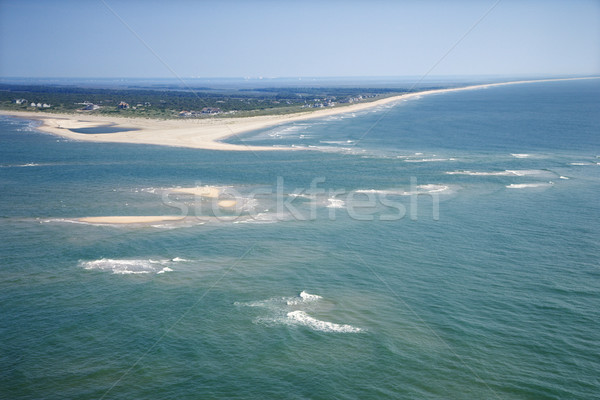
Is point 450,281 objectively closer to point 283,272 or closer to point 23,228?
point 283,272

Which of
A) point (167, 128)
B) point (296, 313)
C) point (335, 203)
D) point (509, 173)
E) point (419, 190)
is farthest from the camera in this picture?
point (167, 128)

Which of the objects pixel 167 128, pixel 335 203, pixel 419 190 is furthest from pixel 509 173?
pixel 167 128

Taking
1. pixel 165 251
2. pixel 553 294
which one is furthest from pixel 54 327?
pixel 553 294
